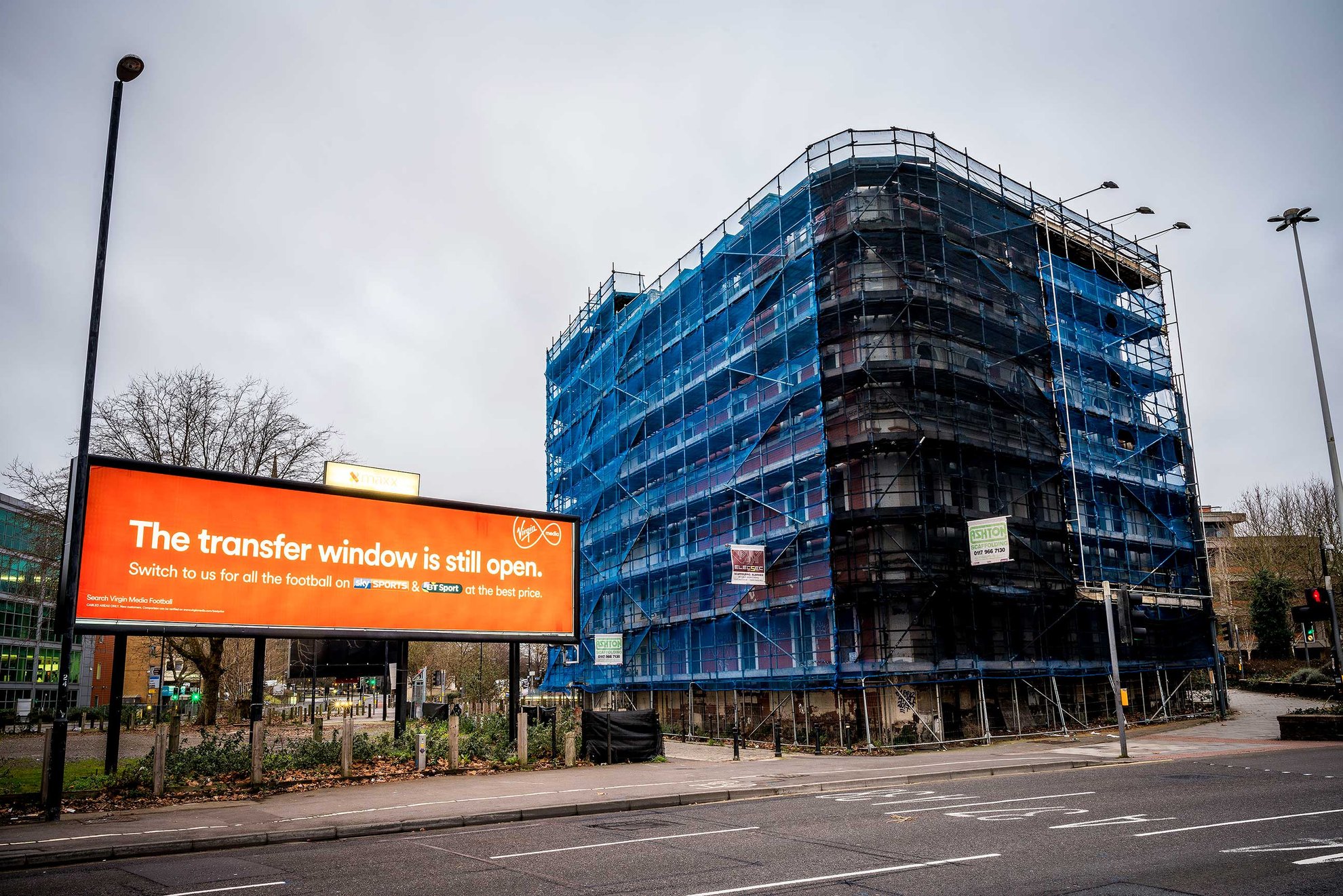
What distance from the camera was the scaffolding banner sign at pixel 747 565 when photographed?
28.1m

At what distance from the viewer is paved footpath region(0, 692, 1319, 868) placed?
12.4 meters

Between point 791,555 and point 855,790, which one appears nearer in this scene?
point 855,790

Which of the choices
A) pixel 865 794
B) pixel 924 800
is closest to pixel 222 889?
pixel 924 800

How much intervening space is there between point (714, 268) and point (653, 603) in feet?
49.4

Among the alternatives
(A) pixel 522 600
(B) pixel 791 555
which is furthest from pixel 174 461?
(B) pixel 791 555

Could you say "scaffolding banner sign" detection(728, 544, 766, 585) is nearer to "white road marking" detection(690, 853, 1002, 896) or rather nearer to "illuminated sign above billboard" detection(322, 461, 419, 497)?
"illuminated sign above billboard" detection(322, 461, 419, 497)

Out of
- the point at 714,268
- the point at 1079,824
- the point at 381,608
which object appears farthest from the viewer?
the point at 714,268

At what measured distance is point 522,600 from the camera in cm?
2320

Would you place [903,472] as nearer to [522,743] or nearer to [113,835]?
[522,743]

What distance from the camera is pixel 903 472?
3081 centimetres

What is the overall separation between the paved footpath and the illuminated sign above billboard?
8483mm

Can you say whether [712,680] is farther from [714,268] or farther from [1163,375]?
[1163,375]

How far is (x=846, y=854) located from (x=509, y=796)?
836 cm

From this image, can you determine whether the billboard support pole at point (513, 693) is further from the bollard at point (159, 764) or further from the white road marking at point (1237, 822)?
the white road marking at point (1237, 822)
